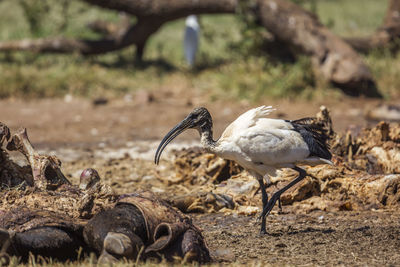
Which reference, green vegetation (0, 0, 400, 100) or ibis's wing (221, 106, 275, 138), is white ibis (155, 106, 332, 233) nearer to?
ibis's wing (221, 106, 275, 138)

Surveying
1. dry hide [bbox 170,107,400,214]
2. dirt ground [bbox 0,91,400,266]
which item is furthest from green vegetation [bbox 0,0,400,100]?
dry hide [bbox 170,107,400,214]

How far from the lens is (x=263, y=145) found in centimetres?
444

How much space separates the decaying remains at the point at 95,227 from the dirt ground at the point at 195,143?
40 cm

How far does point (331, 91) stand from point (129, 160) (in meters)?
5.01

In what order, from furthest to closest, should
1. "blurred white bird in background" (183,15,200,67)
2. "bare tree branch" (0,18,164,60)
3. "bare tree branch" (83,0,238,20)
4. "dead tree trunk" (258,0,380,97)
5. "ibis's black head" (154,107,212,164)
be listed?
"blurred white bird in background" (183,15,200,67), "bare tree branch" (0,18,164,60), "bare tree branch" (83,0,238,20), "dead tree trunk" (258,0,380,97), "ibis's black head" (154,107,212,164)

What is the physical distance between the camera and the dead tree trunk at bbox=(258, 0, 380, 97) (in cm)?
1078

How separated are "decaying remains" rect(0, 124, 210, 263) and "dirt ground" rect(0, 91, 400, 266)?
398 mm

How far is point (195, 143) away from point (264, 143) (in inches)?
140

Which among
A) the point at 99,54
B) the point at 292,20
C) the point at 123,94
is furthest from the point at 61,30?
the point at 292,20

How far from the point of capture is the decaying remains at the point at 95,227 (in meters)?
3.49

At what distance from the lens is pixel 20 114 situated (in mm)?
10406

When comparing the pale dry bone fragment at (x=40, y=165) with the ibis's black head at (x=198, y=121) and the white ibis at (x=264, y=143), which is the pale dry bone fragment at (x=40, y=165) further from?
the white ibis at (x=264, y=143)

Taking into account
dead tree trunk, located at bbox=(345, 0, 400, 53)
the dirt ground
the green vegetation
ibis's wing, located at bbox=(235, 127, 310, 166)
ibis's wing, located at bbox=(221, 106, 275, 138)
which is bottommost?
the dirt ground

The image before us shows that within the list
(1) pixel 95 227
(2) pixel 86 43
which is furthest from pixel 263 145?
(2) pixel 86 43
